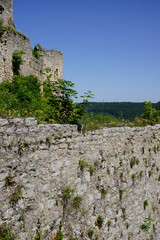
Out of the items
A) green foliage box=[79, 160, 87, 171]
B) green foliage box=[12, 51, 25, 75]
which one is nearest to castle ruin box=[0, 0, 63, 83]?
green foliage box=[12, 51, 25, 75]

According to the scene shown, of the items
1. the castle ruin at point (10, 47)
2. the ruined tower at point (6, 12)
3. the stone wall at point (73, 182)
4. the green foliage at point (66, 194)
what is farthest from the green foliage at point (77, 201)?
the ruined tower at point (6, 12)

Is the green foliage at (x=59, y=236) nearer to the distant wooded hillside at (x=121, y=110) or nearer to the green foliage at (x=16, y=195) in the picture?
the green foliage at (x=16, y=195)

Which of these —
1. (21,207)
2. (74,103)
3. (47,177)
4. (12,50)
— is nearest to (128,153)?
(74,103)

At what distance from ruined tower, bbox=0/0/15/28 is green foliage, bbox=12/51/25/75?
216 centimetres

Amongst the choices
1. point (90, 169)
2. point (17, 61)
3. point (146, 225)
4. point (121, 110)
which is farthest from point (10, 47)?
point (121, 110)

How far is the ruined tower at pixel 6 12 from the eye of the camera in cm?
1038

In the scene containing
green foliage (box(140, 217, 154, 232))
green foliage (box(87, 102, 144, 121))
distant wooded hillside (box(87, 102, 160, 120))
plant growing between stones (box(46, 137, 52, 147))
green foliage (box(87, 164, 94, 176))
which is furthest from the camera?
distant wooded hillside (box(87, 102, 160, 120))

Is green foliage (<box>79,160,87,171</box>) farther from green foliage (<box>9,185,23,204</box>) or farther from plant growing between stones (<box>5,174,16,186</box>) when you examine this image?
plant growing between stones (<box>5,174,16,186</box>)

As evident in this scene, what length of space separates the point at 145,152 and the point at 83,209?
4.74 metres

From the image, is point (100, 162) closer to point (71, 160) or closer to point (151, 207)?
point (71, 160)

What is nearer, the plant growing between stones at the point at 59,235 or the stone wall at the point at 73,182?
the stone wall at the point at 73,182

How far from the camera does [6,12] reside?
1070cm

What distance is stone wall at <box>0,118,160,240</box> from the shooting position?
395 cm

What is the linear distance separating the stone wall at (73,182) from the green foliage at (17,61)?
640 cm
